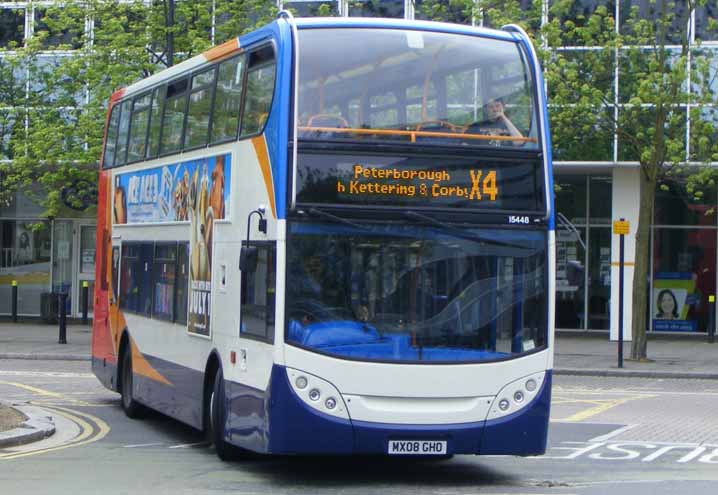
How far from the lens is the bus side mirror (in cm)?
1148

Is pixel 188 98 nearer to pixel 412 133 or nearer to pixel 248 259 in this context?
pixel 248 259

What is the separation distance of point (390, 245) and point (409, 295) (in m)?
0.44

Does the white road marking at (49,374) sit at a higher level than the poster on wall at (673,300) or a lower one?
lower

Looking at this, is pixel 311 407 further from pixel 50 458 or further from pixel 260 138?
pixel 50 458

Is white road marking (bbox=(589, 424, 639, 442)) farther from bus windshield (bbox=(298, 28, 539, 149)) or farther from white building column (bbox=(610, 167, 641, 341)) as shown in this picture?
white building column (bbox=(610, 167, 641, 341))

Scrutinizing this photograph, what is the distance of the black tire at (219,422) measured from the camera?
497 inches

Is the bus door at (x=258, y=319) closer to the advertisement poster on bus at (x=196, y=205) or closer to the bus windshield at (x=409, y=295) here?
the bus windshield at (x=409, y=295)

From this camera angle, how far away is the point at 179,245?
48.1ft

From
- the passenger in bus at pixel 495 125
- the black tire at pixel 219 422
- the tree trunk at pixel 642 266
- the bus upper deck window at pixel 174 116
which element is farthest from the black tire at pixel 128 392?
the tree trunk at pixel 642 266

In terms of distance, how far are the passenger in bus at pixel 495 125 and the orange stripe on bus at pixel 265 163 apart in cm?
170

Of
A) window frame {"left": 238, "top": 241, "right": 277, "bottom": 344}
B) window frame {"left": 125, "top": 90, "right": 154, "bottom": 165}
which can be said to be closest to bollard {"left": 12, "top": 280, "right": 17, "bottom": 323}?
window frame {"left": 125, "top": 90, "right": 154, "bottom": 165}

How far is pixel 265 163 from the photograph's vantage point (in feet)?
38.0

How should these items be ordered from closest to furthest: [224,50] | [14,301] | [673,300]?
1. [224,50]
2. [673,300]
3. [14,301]

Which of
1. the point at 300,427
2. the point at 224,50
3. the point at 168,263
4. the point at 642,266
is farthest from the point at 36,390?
the point at 642,266
